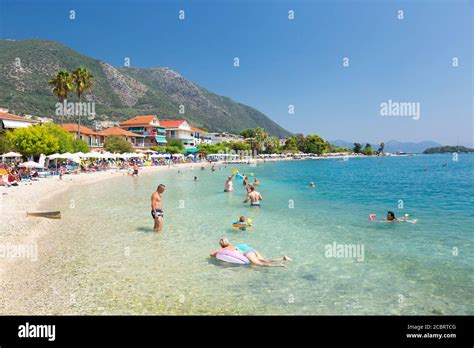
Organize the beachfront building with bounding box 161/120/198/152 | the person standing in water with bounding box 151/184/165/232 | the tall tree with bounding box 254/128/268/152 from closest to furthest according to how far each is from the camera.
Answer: the person standing in water with bounding box 151/184/165/232 → the beachfront building with bounding box 161/120/198/152 → the tall tree with bounding box 254/128/268/152

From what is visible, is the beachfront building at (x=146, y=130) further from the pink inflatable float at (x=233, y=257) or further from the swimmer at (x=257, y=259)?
the swimmer at (x=257, y=259)

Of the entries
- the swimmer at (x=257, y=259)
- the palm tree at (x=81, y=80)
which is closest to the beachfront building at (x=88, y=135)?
the palm tree at (x=81, y=80)

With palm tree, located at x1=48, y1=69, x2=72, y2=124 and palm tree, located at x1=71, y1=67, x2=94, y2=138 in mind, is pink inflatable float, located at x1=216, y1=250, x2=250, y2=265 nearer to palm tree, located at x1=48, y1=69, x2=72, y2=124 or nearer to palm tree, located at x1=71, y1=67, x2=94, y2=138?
palm tree, located at x1=48, y1=69, x2=72, y2=124

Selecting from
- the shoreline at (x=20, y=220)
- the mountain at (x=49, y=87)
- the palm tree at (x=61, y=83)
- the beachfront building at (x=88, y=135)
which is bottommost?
the shoreline at (x=20, y=220)

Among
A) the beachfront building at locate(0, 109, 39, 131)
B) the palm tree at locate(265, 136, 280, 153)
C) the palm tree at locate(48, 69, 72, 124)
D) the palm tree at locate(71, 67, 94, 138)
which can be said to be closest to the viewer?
the palm tree at locate(48, 69, 72, 124)

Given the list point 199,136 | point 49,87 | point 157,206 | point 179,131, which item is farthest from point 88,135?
point 49,87

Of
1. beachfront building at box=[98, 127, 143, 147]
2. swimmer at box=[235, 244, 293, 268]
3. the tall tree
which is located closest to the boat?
swimmer at box=[235, 244, 293, 268]

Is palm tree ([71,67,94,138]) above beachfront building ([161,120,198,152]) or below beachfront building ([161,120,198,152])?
above

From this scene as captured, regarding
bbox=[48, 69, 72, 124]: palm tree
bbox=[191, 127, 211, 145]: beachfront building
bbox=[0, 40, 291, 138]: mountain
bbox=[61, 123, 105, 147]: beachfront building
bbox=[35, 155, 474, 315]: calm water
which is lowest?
bbox=[35, 155, 474, 315]: calm water

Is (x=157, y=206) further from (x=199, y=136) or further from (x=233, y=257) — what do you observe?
(x=199, y=136)

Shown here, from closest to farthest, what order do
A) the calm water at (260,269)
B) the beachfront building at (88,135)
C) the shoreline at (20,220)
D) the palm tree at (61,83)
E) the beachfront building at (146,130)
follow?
the calm water at (260,269), the shoreline at (20,220), the palm tree at (61,83), the beachfront building at (88,135), the beachfront building at (146,130)
